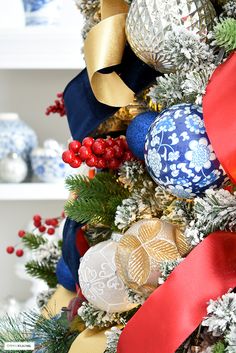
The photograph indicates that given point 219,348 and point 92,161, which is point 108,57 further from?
point 219,348

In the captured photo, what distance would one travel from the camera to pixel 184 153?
466mm

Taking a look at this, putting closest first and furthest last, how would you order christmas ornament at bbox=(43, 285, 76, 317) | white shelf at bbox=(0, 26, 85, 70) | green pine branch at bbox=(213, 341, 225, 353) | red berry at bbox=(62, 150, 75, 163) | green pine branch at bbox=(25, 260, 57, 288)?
green pine branch at bbox=(213, 341, 225, 353) → red berry at bbox=(62, 150, 75, 163) → christmas ornament at bbox=(43, 285, 76, 317) → green pine branch at bbox=(25, 260, 57, 288) → white shelf at bbox=(0, 26, 85, 70)

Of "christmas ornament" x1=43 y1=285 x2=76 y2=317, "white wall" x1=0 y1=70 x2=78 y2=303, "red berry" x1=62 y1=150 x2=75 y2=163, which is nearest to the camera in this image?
"red berry" x1=62 y1=150 x2=75 y2=163

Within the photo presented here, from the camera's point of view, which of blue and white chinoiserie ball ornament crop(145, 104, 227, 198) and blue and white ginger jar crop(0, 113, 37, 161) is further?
blue and white ginger jar crop(0, 113, 37, 161)

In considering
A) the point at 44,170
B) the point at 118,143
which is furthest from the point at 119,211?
the point at 44,170

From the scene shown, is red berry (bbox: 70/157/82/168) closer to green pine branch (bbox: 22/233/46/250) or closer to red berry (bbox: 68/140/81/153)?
red berry (bbox: 68/140/81/153)

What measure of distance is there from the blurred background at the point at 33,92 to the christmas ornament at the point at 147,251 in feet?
3.23

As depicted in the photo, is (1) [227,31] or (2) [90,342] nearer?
(1) [227,31]

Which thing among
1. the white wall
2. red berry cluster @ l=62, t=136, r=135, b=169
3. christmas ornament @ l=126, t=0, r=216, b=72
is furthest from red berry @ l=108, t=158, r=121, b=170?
the white wall

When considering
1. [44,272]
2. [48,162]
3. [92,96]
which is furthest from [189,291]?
[48,162]

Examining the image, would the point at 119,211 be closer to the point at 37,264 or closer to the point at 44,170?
the point at 37,264

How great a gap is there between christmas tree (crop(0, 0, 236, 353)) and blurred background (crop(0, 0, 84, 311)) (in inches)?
35.3

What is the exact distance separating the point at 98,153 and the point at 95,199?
65 mm

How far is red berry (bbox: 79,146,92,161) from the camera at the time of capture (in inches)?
21.1
